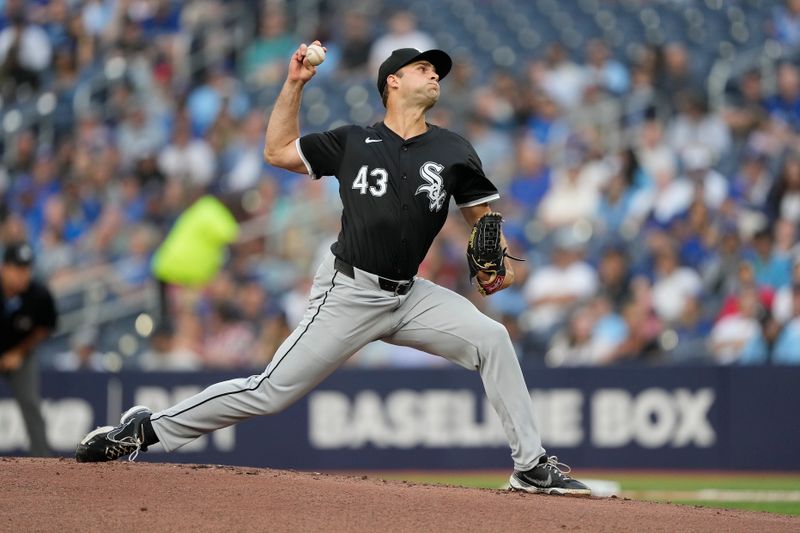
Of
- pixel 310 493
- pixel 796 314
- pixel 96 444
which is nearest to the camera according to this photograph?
pixel 310 493

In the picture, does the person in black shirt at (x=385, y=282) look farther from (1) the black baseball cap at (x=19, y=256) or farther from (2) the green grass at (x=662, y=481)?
(1) the black baseball cap at (x=19, y=256)

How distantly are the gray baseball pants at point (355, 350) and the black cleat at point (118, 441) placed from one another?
126mm

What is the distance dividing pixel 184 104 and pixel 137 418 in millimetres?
9590

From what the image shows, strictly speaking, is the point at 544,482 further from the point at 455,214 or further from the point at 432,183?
the point at 455,214

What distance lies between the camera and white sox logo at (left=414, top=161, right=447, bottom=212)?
6.28 m

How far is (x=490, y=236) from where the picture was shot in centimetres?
636

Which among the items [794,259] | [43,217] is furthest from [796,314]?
[43,217]

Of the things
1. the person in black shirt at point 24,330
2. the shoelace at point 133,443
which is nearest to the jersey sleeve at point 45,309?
the person in black shirt at point 24,330

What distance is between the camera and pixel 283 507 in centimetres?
597

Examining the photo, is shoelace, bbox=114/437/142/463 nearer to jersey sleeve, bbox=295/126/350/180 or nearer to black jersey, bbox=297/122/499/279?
black jersey, bbox=297/122/499/279

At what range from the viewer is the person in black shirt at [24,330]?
10648mm

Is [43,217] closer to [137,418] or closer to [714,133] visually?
[714,133]

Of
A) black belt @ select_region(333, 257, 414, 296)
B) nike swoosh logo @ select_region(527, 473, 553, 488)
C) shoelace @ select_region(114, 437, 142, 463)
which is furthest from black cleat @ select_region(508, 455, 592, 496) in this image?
shoelace @ select_region(114, 437, 142, 463)

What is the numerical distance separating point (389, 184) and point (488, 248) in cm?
57
